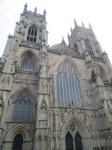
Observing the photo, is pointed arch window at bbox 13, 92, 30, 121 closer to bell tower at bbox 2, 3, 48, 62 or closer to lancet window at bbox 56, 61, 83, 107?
lancet window at bbox 56, 61, 83, 107

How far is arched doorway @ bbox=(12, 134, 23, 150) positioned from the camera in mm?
10632

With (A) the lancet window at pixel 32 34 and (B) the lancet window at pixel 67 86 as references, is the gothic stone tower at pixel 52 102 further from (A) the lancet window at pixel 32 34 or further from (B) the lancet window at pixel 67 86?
(A) the lancet window at pixel 32 34

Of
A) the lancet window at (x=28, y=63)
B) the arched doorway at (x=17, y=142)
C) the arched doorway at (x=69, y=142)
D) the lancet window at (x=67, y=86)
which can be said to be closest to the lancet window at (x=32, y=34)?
the lancet window at (x=28, y=63)

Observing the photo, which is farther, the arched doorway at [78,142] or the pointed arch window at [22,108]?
the arched doorway at [78,142]

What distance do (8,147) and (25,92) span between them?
18.7 ft

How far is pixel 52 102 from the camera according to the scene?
1323 centimetres

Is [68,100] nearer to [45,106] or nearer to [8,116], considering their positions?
[45,106]

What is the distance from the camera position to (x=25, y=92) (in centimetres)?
1372

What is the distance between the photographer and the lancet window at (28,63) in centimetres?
1618

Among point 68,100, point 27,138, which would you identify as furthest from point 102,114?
point 27,138

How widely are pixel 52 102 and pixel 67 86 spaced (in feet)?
12.3

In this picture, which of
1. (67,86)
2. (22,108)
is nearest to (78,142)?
(67,86)

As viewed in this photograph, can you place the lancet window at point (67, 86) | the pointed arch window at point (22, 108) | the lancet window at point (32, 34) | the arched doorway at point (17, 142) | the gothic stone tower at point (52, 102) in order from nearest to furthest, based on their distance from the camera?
the arched doorway at point (17, 142) < the gothic stone tower at point (52, 102) < the pointed arch window at point (22, 108) < the lancet window at point (67, 86) < the lancet window at point (32, 34)

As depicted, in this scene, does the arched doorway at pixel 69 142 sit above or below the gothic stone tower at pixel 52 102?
below
